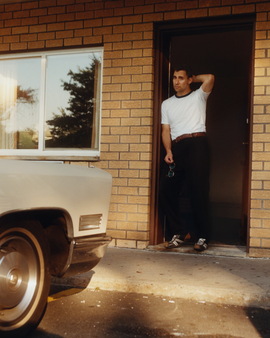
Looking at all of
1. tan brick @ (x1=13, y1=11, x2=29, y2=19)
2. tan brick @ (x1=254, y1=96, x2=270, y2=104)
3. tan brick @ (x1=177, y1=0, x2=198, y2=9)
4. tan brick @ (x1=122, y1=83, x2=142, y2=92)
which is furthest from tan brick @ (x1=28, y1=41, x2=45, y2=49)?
tan brick @ (x1=254, y1=96, x2=270, y2=104)

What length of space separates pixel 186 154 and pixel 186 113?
572 millimetres

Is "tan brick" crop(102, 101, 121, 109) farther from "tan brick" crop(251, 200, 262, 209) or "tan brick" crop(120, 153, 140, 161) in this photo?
"tan brick" crop(251, 200, 262, 209)

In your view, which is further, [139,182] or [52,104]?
[52,104]

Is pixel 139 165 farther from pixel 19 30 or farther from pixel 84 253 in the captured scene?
pixel 19 30

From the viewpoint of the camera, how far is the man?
5.28 m

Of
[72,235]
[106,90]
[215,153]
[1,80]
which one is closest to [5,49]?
[1,80]

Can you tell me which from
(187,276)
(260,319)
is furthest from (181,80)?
(260,319)

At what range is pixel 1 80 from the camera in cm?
661

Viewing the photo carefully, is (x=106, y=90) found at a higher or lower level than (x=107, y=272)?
higher

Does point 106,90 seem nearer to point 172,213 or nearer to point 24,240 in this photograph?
point 172,213

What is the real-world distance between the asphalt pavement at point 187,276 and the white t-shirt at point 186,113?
1738mm

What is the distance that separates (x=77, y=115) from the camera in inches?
242

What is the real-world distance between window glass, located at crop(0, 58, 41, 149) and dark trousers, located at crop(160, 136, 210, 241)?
2402 mm

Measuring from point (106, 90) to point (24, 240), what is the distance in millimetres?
3542
